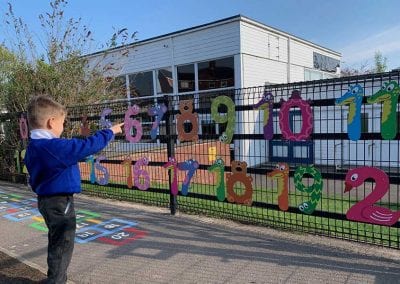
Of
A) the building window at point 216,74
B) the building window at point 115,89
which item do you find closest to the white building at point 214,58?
the building window at point 216,74

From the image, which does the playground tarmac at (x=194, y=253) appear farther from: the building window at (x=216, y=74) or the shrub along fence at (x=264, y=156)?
the building window at (x=216, y=74)

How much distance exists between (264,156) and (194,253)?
192 cm

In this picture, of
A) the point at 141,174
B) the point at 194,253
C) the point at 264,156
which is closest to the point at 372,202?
the point at 264,156

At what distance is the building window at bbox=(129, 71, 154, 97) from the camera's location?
17859 millimetres

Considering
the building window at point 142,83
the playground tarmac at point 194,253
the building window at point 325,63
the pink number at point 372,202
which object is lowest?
the playground tarmac at point 194,253

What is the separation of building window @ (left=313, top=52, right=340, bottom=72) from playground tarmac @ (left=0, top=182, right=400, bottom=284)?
1723 cm

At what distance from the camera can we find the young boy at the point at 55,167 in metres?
3.06

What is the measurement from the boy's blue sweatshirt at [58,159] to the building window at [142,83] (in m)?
14.8

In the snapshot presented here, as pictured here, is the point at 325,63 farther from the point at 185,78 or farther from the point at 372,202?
the point at 372,202

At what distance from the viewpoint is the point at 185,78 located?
55.3 feet

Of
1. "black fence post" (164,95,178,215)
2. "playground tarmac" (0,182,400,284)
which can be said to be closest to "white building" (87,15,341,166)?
"black fence post" (164,95,178,215)

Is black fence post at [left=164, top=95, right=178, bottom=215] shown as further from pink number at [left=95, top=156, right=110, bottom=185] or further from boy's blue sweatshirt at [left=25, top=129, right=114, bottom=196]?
boy's blue sweatshirt at [left=25, top=129, right=114, bottom=196]

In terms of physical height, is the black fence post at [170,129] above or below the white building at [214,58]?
below

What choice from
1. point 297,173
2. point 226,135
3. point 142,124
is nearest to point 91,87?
point 142,124
